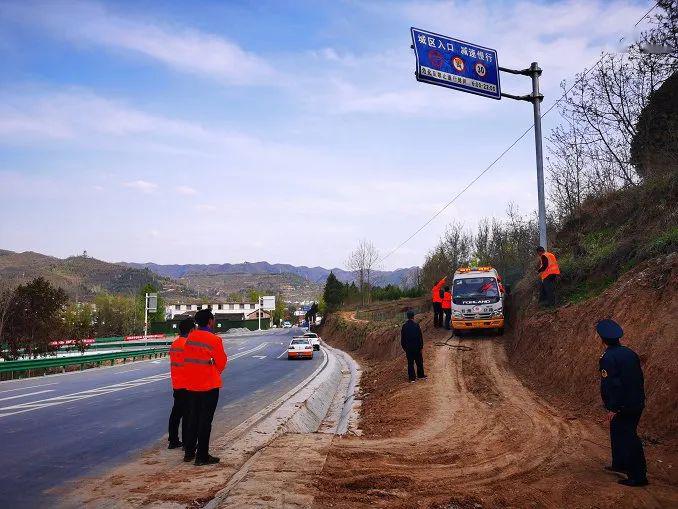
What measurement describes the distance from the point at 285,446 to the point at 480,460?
9.07 ft

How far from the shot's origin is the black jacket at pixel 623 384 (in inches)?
234

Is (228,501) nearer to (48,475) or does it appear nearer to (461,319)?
(48,475)

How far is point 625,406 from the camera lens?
19.5 feet

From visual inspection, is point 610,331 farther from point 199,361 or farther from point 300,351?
point 300,351

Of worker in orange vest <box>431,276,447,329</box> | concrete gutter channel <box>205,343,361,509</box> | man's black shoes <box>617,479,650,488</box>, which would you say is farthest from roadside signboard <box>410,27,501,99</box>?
man's black shoes <box>617,479,650,488</box>

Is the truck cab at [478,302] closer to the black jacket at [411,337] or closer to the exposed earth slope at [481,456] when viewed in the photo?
the black jacket at [411,337]

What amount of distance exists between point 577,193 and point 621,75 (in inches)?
299

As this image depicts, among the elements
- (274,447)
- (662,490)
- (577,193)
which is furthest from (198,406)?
(577,193)

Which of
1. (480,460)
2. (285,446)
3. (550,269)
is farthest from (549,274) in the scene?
(285,446)

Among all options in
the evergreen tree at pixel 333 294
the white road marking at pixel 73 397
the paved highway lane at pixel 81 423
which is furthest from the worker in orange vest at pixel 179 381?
the evergreen tree at pixel 333 294

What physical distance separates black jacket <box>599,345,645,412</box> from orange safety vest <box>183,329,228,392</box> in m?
4.65

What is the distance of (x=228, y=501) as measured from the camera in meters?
5.38

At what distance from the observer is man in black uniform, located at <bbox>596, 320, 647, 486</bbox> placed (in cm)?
582

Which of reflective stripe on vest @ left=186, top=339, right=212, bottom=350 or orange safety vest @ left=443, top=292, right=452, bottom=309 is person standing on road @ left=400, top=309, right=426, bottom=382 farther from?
orange safety vest @ left=443, top=292, right=452, bottom=309
